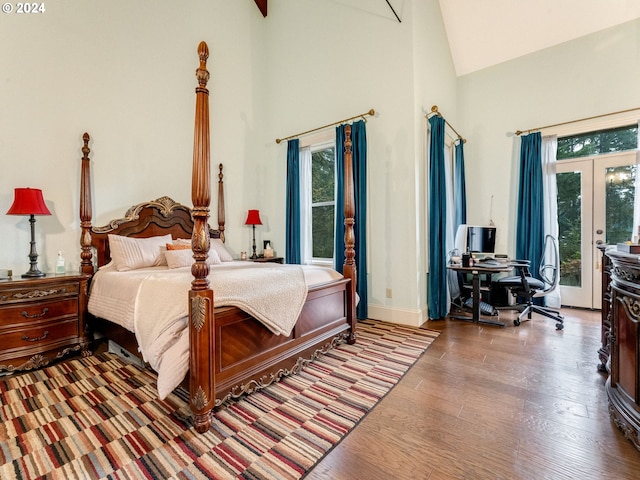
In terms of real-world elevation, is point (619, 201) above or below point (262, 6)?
below

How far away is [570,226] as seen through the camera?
13.9ft

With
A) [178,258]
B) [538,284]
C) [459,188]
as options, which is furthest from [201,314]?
[459,188]

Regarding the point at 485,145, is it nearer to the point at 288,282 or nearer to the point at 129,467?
the point at 288,282

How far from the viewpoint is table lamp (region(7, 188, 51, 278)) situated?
2510mm

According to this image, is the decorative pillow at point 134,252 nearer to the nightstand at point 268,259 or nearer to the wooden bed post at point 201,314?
the nightstand at point 268,259

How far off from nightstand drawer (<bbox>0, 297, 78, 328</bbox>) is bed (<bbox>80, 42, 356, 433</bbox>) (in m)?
0.21

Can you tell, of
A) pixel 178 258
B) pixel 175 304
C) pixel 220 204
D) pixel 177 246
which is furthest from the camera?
pixel 220 204

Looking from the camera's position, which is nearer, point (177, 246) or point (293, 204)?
point (177, 246)

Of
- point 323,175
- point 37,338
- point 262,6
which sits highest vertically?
point 262,6

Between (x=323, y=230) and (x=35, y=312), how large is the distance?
128 inches

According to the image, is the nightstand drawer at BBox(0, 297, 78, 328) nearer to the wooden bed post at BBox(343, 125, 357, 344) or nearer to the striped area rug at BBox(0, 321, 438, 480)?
the striped area rug at BBox(0, 321, 438, 480)

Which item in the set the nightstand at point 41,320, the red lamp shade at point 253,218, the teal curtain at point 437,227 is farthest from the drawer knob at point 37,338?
the teal curtain at point 437,227

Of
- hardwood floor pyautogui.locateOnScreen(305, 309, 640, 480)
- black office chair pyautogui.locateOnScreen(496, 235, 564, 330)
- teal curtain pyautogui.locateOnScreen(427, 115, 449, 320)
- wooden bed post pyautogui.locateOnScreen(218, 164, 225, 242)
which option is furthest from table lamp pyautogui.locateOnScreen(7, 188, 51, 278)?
black office chair pyautogui.locateOnScreen(496, 235, 564, 330)

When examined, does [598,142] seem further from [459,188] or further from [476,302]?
[476,302]
